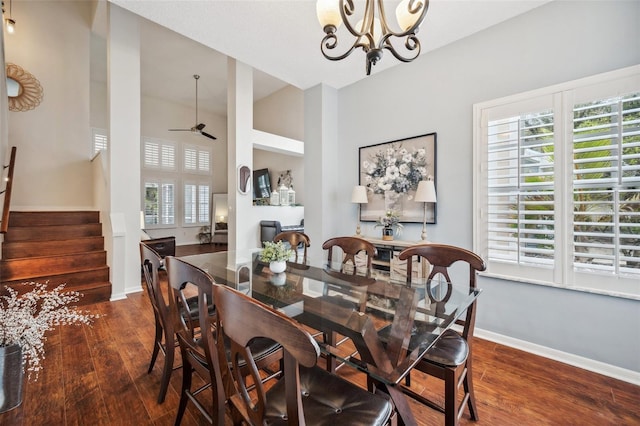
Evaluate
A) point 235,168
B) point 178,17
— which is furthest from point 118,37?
point 235,168

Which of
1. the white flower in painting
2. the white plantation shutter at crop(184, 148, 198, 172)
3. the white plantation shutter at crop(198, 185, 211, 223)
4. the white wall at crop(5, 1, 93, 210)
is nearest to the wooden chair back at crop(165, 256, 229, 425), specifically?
the white flower in painting

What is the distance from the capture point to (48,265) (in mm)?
3596

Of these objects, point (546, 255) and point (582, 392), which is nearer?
point (582, 392)

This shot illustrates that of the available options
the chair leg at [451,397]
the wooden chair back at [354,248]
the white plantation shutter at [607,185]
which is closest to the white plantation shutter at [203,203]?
the wooden chair back at [354,248]

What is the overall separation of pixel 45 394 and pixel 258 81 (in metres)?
7.13

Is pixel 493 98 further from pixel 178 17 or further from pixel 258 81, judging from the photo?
pixel 258 81

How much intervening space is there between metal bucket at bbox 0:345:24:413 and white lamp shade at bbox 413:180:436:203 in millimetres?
2973

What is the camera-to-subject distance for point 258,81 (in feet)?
23.8

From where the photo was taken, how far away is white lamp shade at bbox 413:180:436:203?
2.83 meters

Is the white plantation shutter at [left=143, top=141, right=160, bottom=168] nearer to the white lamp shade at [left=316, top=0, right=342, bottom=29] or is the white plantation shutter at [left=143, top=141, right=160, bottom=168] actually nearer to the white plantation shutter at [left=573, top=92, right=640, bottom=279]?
the white lamp shade at [left=316, top=0, right=342, bottom=29]

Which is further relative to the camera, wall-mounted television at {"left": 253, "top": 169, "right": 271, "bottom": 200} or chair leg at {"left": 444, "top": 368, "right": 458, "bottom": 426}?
wall-mounted television at {"left": 253, "top": 169, "right": 271, "bottom": 200}

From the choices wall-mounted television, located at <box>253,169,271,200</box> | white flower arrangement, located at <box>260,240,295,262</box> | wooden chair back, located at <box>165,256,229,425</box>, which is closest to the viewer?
wooden chair back, located at <box>165,256,229,425</box>

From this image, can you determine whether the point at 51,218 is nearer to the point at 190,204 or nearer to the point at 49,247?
the point at 49,247

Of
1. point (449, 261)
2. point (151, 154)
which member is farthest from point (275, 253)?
point (151, 154)
